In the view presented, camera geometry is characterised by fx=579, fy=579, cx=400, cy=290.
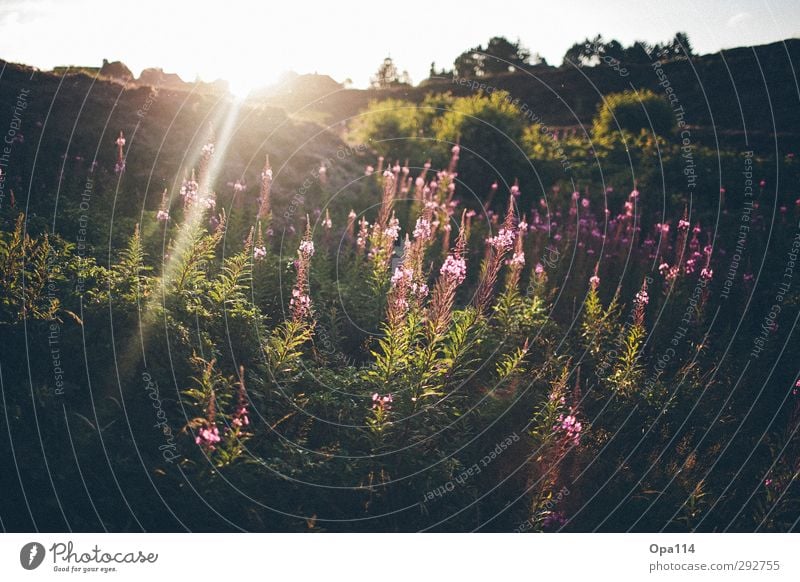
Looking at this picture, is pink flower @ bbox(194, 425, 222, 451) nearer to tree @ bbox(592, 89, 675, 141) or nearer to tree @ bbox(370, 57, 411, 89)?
tree @ bbox(592, 89, 675, 141)

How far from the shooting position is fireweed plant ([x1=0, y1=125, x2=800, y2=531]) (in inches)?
171

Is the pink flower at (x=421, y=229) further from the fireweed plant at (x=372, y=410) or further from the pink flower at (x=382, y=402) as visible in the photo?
the pink flower at (x=382, y=402)

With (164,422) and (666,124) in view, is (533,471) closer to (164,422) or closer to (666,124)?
(164,422)

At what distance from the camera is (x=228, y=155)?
11.5 metres

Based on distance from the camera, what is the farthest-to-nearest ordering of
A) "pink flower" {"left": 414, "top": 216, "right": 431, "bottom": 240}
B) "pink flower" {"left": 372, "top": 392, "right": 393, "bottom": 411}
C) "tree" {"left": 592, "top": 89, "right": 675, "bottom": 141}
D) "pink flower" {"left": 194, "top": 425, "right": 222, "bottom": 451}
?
"tree" {"left": 592, "top": 89, "right": 675, "bottom": 141} < "pink flower" {"left": 414, "top": 216, "right": 431, "bottom": 240} < "pink flower" {"left": 372, "top": 392, "right": 393, "bottom": 411} < "pink flower" {"left": 194, "top": 425, "right": 222, "bottom": 451}

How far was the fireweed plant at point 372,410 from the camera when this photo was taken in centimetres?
434

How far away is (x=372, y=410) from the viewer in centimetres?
503

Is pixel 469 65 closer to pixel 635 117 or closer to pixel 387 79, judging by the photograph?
pixel 387 79
